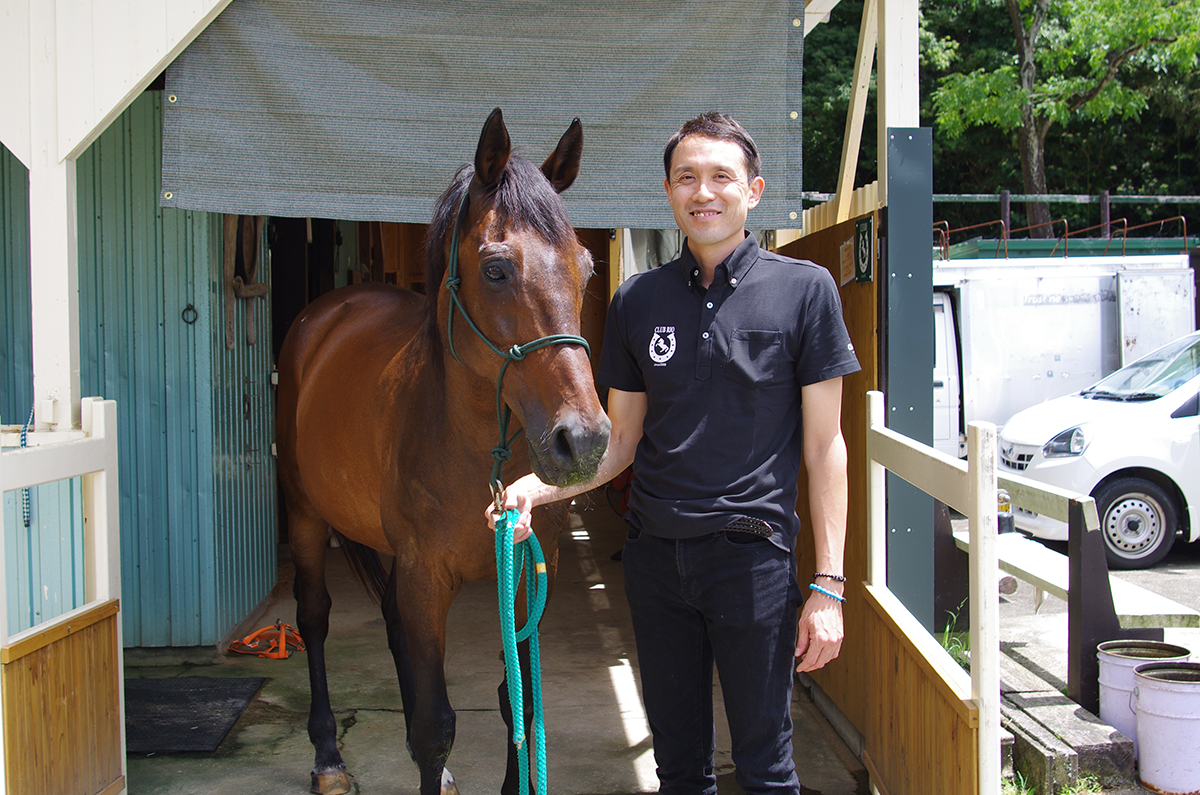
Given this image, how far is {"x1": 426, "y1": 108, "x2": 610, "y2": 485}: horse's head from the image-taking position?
184 cm

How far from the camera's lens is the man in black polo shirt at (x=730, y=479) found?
1795mm

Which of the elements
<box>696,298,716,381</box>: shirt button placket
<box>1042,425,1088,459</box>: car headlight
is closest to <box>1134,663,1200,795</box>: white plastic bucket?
<box>696,298,716,381</box>: shirt button placket

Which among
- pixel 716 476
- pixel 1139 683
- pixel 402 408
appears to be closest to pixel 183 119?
pixel 402 408

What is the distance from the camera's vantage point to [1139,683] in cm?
289

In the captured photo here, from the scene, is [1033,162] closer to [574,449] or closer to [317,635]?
[317,635]

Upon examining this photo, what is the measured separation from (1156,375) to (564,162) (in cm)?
614

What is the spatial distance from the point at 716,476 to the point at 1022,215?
1837cm

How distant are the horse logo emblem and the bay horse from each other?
148mm

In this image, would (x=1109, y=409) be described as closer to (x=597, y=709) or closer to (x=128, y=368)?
(x=597, y=709)

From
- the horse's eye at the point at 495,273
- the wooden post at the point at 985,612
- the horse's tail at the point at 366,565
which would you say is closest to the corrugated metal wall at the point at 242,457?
the horse's tail at the point at 366,565

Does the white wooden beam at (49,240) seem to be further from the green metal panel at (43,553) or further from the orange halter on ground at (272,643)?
the orange halter on ground at (272,643)

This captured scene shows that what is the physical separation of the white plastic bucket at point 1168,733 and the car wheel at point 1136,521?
4038mm

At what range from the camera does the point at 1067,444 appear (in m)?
6.64

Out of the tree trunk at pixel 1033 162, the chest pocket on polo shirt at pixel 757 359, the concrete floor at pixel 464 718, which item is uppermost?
the tree trunk at pixel 1033 162
